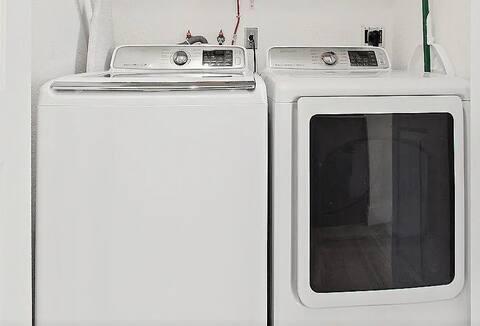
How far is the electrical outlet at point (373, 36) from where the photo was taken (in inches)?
96.8

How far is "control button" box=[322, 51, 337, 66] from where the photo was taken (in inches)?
84.1

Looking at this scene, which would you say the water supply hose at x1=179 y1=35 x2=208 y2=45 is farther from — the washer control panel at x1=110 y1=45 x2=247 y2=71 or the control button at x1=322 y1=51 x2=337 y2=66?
the control button at x1=322 y1=51 x2=337 y2=66

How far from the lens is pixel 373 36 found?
246cm

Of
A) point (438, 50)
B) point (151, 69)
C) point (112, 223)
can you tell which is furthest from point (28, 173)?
point (438, 50)

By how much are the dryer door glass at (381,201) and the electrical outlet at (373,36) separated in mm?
983

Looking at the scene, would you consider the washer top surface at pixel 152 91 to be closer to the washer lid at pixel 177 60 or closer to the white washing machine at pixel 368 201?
the white washing machine at pixel 368 201

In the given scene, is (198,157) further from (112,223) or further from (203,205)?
(112,223)

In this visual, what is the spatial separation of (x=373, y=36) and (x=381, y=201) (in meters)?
1.14

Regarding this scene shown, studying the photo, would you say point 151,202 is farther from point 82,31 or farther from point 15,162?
point 82,31

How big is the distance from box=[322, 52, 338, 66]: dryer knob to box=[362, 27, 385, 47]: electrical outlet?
40 centimetres

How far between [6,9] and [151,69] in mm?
922

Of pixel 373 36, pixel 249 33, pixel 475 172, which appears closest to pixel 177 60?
pixel 249 33

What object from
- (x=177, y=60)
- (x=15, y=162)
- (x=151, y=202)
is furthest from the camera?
(x=177, y=60)

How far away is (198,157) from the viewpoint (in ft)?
4.93
